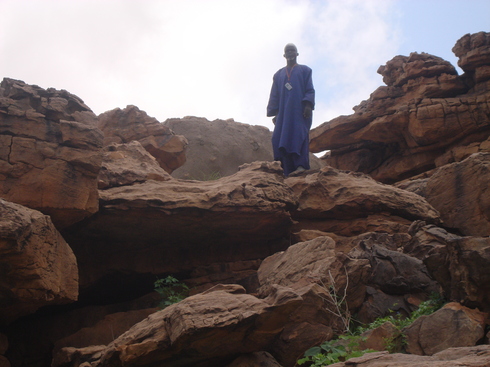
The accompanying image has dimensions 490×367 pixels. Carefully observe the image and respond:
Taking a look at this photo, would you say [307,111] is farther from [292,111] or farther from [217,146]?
[217,146]

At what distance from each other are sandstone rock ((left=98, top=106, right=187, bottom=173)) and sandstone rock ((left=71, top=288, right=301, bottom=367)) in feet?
15.8

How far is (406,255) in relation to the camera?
5285mm

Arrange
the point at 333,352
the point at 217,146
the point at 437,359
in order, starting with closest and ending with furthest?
the point at 437,359 → the point at 333,352 → the point at 217,146

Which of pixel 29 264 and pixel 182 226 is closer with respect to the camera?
pixel 29 264

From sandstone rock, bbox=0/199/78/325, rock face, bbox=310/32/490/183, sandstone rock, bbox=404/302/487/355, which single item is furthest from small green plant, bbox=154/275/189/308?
rock face, bbox=310/32/490/183

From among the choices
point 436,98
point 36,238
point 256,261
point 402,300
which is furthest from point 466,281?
point 436,98

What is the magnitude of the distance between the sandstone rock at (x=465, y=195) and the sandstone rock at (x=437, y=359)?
135 inches

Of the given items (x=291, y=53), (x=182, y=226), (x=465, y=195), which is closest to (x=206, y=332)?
(x=182, y=226)

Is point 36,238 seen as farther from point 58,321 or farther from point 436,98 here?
point 436,98

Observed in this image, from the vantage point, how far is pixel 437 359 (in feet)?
9.57

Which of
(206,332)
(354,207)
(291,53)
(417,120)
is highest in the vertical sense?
(291,53)

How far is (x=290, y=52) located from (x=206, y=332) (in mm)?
7253

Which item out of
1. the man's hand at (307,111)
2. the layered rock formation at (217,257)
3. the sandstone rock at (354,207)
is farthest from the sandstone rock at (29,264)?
the man's hand at (307,111)

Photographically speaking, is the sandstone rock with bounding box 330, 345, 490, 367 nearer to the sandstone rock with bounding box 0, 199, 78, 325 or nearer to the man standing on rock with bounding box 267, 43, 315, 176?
the sandstone rock with bounding box 0, 199, 78, 325
